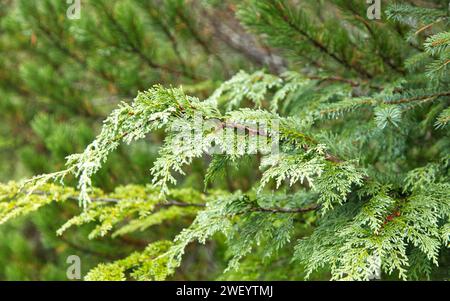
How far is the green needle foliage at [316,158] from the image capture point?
1316 mm

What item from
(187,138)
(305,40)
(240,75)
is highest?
(305,40)

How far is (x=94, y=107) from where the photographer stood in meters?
3.93

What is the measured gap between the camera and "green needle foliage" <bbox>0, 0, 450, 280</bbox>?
1.32 meters

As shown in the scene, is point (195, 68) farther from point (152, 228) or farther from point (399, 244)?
point (399, 244)

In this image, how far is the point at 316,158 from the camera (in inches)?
52.8

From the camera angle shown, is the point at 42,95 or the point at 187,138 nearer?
the point at 187,138

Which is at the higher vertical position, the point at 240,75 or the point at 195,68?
the point at 195,68

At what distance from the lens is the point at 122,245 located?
3.31m
